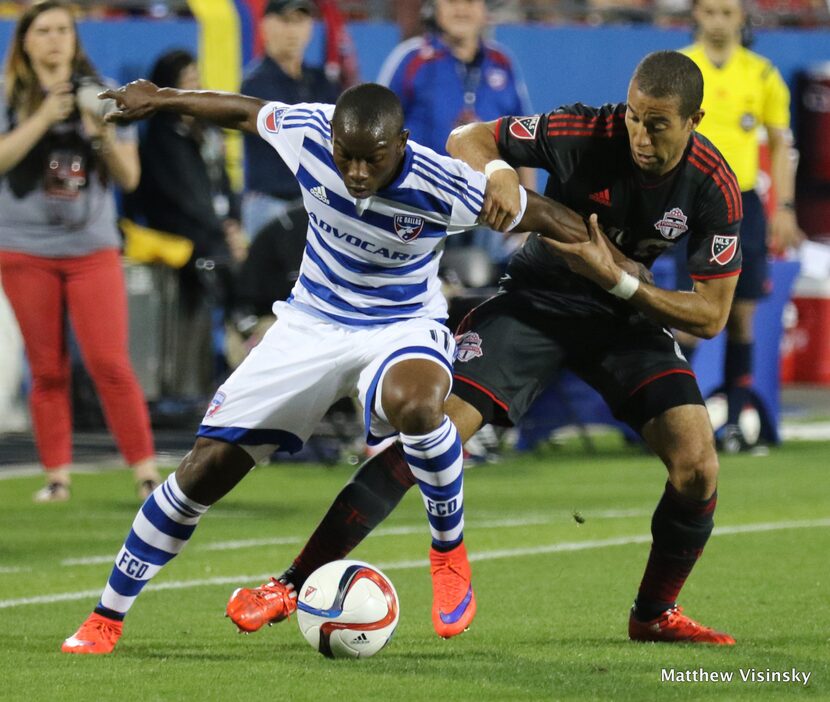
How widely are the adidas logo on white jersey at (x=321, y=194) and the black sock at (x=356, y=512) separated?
0.97m

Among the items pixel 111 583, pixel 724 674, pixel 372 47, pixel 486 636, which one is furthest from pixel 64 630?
pixel 372 47

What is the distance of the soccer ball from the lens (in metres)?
5.73

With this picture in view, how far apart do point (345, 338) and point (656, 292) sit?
105 centimetres

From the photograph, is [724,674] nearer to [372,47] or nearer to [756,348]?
[756,348]

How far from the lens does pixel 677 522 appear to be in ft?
20.3

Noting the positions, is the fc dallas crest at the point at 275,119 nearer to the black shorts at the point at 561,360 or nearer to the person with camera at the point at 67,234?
the black shorts at the point at 561,360

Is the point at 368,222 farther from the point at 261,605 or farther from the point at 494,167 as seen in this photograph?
the point at 261,605

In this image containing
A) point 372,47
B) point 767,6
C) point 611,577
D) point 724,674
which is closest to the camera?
point 724,674

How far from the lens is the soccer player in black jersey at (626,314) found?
601 centimetres

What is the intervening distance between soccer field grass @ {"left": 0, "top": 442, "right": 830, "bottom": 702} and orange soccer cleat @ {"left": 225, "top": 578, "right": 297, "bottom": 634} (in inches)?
3.6

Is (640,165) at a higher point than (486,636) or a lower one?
higher

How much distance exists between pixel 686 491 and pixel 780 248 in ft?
20.6

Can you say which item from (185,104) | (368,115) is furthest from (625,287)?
(185,104)

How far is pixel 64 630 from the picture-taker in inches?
251
